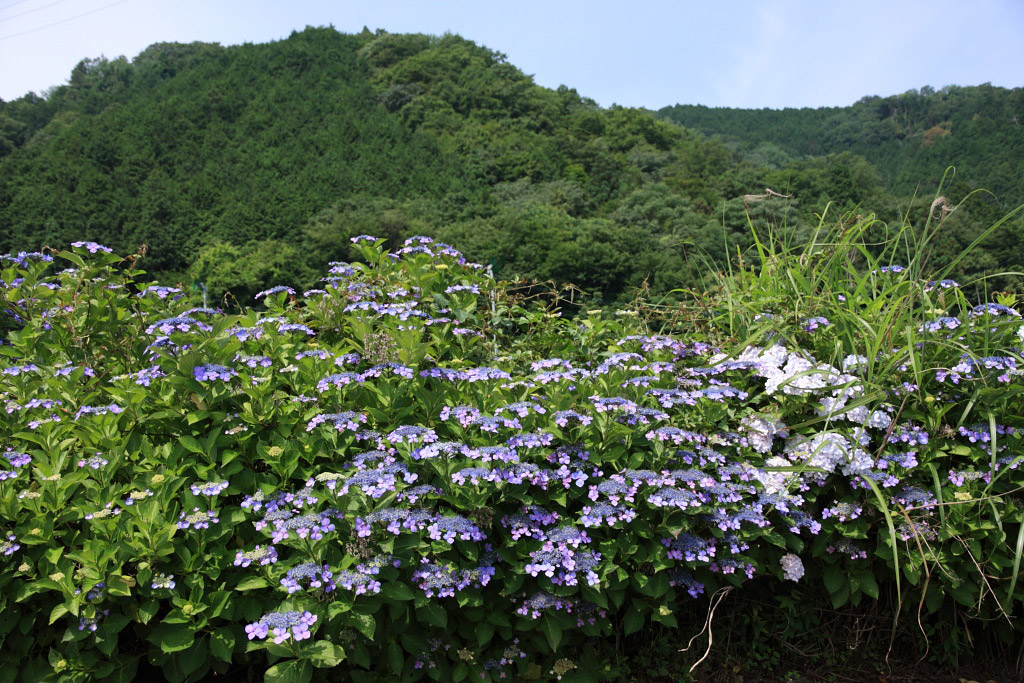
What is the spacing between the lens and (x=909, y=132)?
49781 mm

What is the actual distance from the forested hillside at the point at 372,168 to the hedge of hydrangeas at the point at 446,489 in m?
18.8

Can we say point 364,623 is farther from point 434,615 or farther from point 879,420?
point 879,420

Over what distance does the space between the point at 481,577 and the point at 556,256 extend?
22.5 meters

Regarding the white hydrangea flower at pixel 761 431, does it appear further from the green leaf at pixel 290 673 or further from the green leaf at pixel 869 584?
the green leaf at pixel 290 673

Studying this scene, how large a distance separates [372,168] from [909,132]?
136 ft

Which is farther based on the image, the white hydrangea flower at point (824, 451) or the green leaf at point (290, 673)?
the white hydrangea flower at point (824, 451)

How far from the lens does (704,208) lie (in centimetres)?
3341

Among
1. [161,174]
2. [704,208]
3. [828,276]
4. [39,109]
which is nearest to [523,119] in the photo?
[704,208]

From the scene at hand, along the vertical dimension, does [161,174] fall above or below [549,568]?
above

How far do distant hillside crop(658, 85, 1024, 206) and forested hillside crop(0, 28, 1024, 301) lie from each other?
0.52 meters

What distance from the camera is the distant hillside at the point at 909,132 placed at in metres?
30.0

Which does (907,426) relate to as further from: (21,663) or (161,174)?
(161,174)

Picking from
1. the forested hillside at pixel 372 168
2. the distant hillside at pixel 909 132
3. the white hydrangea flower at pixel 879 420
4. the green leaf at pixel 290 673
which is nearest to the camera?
the green leaf at pixel 290 673

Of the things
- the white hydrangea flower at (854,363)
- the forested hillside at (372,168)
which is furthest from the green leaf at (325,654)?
the forested hillside at (372,168)
